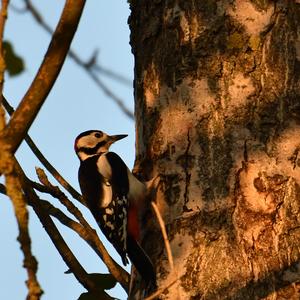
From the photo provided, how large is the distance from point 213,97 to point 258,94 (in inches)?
6.9

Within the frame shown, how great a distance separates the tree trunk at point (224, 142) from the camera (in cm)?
262

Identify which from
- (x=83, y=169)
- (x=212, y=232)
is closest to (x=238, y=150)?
(x=212, y=232)

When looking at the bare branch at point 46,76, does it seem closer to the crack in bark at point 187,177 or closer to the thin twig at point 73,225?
the crack in bark at point 187,177

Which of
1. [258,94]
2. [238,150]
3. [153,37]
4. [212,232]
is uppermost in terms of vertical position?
[153,37]

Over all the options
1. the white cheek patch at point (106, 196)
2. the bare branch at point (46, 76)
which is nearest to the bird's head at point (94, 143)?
the white cheek patch at point (106, 196)

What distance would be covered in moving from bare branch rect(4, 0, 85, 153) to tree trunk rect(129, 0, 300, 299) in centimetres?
92

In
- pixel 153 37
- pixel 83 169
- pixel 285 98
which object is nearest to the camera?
pixel 285 98

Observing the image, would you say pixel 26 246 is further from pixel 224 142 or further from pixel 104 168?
pixel 104 168

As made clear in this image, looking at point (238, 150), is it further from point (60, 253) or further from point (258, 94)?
point (60, 253)

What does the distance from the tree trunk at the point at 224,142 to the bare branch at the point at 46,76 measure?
0.92 meters

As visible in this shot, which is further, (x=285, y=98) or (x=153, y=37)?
(x=153, y=37)

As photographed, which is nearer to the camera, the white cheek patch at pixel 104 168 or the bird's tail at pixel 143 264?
the bird's tail at pixel 143 264

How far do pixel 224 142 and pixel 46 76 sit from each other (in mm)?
972

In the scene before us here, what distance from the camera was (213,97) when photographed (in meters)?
2.95
